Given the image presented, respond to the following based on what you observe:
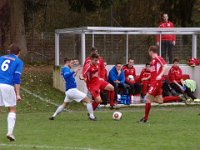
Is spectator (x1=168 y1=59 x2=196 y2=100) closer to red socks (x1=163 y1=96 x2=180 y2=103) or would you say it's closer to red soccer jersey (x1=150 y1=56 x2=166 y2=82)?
red socks (x1=163 y1=96 x2=180 y2=103)

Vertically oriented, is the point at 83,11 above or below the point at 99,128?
above

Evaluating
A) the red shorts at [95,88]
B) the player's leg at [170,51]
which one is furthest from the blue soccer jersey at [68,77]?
the player's leg at [170,51]

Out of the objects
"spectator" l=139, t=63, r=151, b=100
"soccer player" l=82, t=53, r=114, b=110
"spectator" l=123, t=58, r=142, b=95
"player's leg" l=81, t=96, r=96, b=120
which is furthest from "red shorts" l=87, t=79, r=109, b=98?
"spectator" l=139, t=63, r=151, b=100

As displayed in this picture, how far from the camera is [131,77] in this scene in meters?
24.0

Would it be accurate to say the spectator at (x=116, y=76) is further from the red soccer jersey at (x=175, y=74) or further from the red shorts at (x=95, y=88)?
the red shorts at (x=95, y=88)

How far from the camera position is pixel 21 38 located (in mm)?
30469

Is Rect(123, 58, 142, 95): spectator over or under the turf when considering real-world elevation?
over

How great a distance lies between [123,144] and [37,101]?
10977mm

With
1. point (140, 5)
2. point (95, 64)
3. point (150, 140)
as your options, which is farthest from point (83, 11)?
point (150, 140)

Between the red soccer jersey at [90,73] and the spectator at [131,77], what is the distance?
5.02m

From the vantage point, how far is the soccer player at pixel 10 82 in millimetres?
13523

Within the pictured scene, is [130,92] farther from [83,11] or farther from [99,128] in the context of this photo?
[83,11]

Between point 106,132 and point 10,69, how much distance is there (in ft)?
9.51

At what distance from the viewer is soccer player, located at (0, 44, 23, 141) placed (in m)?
13.5
